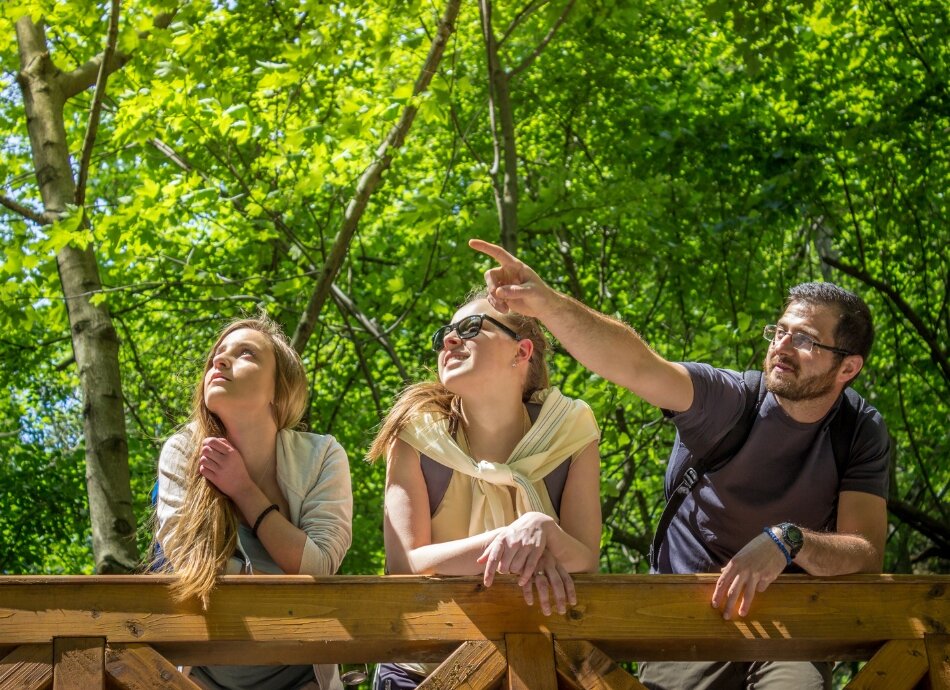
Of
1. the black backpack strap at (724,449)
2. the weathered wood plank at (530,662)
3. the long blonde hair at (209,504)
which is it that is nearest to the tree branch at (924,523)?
the black backpack strap at (724,449)

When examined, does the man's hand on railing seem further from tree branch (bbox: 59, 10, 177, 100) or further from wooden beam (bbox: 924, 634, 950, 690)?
tree branch (bbox: 59, 10, 177, 100)

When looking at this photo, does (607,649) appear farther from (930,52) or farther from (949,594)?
(930,52)

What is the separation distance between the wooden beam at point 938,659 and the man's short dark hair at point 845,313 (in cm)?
99

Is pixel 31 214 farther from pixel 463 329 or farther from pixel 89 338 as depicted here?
pixel 463 329

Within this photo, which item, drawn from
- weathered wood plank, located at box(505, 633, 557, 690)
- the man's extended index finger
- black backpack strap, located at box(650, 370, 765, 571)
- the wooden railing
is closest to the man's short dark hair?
black backpack strap, located at box(650, 370, 765, 571)

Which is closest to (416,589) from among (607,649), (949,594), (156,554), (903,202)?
(607,649)

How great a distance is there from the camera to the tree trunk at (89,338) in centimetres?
555

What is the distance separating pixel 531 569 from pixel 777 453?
1056 mm

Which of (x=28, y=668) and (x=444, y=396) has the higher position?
(x=444, y=396)

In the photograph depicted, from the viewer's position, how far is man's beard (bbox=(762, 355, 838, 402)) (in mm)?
3236

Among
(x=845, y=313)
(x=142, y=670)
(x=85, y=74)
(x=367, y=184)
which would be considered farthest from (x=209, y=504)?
(x=85, y=74)

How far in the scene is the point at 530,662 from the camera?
2.46 meters

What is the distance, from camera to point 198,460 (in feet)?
9.84

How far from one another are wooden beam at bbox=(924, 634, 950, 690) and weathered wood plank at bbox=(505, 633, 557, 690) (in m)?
0.88
